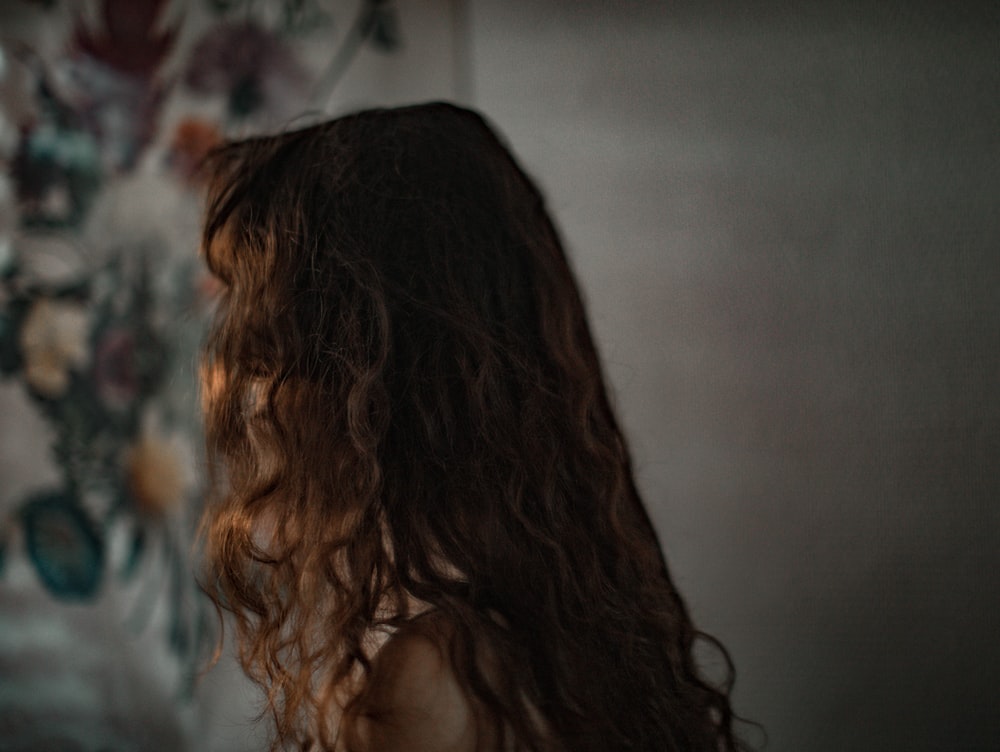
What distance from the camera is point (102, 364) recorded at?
91 cm

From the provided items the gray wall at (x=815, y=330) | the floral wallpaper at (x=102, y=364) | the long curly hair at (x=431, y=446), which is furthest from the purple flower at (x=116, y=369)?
the gray wall at (x=815, y=330)

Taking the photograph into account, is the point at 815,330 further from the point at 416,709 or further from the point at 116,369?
the point at 116,369

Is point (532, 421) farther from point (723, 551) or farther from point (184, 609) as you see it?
point (184, 609)

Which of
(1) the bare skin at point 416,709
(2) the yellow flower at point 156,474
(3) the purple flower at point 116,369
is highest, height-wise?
(3) the purple flower at point 116,369

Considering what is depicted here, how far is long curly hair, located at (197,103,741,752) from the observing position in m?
0.55

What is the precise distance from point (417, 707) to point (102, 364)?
2.05ft

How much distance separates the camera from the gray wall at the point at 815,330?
2.24 feet

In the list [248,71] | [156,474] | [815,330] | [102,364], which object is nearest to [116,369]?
[102,364]

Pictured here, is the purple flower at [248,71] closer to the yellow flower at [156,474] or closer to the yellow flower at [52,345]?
the yellow flower at [52,345]

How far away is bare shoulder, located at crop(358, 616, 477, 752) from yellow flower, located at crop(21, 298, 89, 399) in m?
0.60

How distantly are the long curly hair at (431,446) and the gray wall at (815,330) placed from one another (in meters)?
0.18

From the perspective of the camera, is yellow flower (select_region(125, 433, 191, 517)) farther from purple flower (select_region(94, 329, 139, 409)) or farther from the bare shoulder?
the bare shoulder

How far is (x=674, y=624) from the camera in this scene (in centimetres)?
64

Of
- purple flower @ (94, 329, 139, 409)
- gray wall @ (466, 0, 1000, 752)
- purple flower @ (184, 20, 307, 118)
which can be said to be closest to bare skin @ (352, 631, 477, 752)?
gray wall @ (466, 0, 1000, 752)
